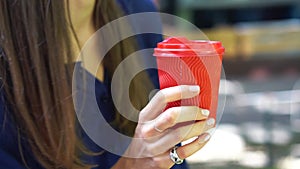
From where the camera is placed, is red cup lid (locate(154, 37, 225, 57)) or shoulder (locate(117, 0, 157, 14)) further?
shoulder (locate(117, 0, 157, 14))

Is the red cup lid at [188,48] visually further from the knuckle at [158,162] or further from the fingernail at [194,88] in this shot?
the knuckle at [158,162]

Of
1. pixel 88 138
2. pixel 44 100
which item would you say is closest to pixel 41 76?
pixel 44 100

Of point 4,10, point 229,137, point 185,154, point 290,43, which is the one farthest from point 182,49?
point 290,43

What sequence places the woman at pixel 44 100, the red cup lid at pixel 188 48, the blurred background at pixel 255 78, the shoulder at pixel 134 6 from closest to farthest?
the red cup lid at pixel 188 48 → the woman at pixel 44 100 → the shoulder at pixel 134 6 → the blurred background at pixel 255 78

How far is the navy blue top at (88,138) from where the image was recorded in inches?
29.1

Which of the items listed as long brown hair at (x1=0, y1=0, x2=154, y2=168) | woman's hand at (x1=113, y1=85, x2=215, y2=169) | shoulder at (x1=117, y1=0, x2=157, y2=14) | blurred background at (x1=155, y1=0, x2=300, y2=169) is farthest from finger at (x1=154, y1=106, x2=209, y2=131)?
blurred background at (x1=155, y1=0, x2=300, y2=169)

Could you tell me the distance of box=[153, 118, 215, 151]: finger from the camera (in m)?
0.63

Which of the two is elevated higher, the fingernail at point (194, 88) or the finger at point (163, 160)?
the fingernail at point (194, 88)

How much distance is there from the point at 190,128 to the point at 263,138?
1596 millimetres

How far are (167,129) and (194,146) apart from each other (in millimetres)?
49

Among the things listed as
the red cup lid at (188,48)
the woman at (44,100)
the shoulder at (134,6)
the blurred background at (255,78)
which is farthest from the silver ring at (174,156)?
the blurred background at (255,78)

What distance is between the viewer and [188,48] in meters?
0.61

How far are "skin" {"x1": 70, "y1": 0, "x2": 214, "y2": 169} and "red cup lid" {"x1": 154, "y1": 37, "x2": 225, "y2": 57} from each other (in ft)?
0.13

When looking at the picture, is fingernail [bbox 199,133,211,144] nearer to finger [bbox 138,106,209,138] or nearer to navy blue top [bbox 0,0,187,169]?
finger [bbox 138,106,209,138]
